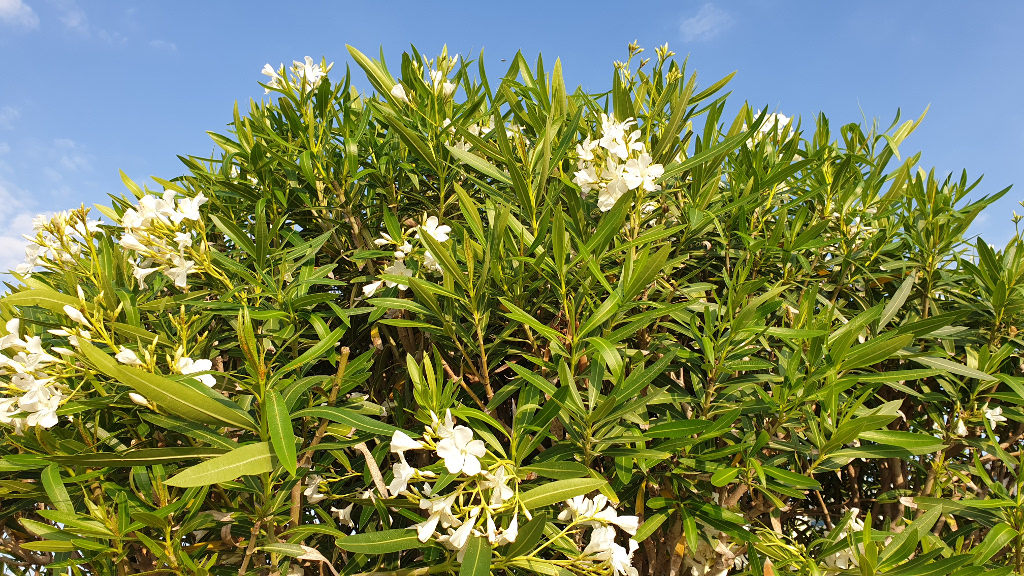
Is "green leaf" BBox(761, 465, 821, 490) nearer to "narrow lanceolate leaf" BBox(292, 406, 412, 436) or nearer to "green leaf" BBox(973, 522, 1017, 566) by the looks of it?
"green leaf" BBox(973, 522, 1017, 566)

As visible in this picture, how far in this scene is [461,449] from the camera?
1.13m

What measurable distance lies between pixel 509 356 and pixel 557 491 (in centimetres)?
66

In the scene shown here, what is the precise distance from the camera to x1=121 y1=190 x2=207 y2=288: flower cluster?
1.58 meters

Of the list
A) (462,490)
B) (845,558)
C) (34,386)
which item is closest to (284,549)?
(462,490)

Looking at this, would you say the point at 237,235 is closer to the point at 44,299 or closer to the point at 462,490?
the point at 44,299

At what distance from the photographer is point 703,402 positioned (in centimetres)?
152

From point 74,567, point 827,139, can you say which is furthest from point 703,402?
point 74,567

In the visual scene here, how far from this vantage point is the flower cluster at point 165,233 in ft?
5.17

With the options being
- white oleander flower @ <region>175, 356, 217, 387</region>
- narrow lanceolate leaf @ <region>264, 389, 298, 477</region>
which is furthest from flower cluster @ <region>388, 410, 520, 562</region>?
white oleander flower @ <region>175, 356, 217, 387</region>

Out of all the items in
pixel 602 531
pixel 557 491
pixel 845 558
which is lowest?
pixel 845 558

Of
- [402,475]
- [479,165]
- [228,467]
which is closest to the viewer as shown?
[228,467]

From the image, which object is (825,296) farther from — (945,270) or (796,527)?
(796,527)

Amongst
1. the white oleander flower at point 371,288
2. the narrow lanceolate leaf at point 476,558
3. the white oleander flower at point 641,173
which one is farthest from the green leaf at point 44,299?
the white oleander flower at point 641,173

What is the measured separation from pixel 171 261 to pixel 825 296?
1.99 meters
